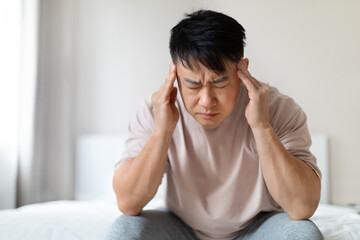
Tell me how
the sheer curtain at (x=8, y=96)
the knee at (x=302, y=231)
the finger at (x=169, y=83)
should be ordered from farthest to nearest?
the sheer curtain at (x=8, y=96) < the finger at (x=169, y=83) < the knee at (x=302, y=231)

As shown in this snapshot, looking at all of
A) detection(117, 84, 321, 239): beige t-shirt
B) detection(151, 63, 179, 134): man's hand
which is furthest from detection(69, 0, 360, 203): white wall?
detection(151, 63, 179, 134): man's hand

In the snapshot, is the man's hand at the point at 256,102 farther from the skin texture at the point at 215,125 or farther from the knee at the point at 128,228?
the knee at the point at 128,228

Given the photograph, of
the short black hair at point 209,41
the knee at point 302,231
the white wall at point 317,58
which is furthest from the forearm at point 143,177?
the white wall at point 317,58

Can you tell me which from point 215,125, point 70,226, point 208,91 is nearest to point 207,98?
point 208,91

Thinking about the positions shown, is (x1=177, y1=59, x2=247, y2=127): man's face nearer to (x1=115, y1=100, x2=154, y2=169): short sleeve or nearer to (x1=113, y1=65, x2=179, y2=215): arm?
(x1=113, y1=65, x2=179, y2=215): arm

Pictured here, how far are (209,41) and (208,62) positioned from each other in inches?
2.3

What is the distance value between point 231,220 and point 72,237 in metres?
0.47

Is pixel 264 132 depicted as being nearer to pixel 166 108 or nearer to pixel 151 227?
pixel 166 108

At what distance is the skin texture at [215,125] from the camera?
0.96m

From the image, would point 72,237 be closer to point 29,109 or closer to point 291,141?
point 291,141

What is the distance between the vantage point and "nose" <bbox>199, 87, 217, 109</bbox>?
98cm

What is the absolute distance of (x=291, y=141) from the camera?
1050 millimetres

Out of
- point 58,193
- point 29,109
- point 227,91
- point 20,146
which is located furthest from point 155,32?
point 227,91

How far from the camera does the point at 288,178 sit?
96 cm
